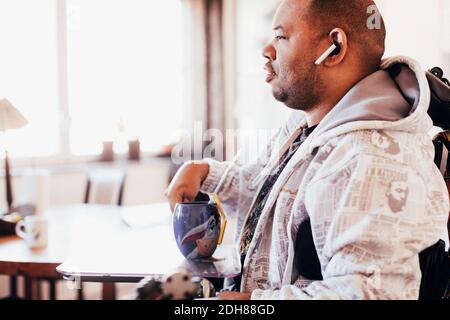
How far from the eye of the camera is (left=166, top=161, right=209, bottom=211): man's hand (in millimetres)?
1250

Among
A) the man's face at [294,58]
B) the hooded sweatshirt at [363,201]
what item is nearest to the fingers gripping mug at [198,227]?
the hooded sweatshirt at [363,201]

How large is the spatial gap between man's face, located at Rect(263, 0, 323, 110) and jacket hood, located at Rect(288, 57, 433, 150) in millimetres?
173

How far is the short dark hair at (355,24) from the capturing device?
3.64ft

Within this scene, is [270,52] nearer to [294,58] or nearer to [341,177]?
[294,58]

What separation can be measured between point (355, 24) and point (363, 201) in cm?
51

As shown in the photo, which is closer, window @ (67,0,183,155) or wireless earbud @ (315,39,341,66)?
wireless earbud @ (315,39,341,66)

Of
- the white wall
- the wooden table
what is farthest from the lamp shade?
the white wall

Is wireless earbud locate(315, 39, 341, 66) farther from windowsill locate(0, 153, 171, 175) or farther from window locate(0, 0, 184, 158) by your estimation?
window locate(0, 0, 184, 158)

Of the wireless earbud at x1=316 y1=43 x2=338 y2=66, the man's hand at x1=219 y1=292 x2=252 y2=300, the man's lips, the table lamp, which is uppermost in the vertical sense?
the wireless earbud at x1=316 y1=43 x2=338 y2=66

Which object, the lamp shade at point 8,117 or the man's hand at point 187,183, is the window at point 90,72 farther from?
the man's hand at point 187,183

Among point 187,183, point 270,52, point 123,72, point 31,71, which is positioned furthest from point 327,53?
point 123,72

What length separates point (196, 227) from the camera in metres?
0.98

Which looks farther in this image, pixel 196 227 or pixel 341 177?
pixel 196 227

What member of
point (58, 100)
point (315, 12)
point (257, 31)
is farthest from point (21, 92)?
point (315, 12)
